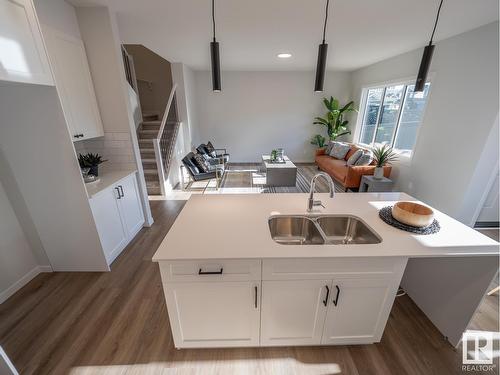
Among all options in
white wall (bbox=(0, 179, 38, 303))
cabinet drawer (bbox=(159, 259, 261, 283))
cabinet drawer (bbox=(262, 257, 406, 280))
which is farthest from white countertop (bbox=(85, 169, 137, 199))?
cabinet drawer (bbox=(262, 257, 406, 280))

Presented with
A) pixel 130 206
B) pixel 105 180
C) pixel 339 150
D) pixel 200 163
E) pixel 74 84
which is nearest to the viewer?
pixel 74 84

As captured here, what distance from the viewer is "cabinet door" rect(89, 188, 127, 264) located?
2.16 m

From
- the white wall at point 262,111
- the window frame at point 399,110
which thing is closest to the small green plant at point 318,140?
the white wall at point 262,111

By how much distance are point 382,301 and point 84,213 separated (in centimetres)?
260

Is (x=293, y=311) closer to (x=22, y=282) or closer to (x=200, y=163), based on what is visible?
(x=22, y=282)

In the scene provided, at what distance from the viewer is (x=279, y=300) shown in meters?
1.36

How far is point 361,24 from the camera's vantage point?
2.61 meters

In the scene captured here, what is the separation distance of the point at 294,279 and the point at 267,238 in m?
0.29

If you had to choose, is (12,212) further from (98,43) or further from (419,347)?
(419,347)

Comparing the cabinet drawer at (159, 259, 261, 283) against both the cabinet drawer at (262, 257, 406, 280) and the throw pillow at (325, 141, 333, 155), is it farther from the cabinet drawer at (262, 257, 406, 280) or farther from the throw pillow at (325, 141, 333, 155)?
the throw pillow at (325, 141, 333, 155)

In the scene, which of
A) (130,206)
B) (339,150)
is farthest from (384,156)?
(130,206)

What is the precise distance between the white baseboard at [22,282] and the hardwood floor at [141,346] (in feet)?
0.20

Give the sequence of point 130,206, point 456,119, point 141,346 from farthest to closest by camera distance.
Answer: point 456,119, point 130,206, point 141,346

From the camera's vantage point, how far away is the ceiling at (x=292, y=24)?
215 centimetres
